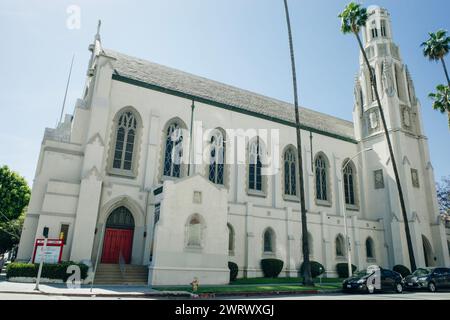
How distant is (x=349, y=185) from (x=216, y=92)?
58.3 feet

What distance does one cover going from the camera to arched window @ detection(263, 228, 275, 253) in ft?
88.7

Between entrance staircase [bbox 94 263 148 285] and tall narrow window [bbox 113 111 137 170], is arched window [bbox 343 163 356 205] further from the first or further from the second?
entrance staircase [bbox 94 263 148 285]

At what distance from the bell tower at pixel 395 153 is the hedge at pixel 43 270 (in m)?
28.7

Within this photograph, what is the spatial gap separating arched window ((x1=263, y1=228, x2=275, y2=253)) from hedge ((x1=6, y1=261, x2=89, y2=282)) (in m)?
14.6

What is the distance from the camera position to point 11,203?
35219 millimetres

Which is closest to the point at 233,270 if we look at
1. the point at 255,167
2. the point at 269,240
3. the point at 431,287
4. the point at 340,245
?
the point at 269,240

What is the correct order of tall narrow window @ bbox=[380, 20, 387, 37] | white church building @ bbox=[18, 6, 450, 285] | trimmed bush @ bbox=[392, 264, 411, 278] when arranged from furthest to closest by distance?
tall narrow window @ bbox=[380, 20, 387, 37], trimmed bush @ bbox=[392, 264, 411, 278], white church building @ bbox=[18, 6, 450, 285]

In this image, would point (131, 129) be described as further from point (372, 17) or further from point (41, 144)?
point (372, 17)

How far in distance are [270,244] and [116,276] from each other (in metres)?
13.1

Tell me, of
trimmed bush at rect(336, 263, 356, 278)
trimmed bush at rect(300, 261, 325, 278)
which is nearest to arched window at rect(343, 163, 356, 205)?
trimmed bush at rect(336, 263, 356, 278)

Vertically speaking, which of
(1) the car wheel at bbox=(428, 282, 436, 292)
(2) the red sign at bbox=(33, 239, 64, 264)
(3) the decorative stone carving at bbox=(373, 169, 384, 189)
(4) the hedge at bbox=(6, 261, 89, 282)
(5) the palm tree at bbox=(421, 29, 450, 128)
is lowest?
(1) the car wheel at bbox=(428, 282, 436, 292)

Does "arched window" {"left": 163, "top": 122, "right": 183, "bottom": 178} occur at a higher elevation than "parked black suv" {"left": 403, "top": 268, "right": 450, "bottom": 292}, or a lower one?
higher

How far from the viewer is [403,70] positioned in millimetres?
36812

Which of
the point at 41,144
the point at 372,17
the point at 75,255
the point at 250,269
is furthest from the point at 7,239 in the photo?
the point at 372,17
